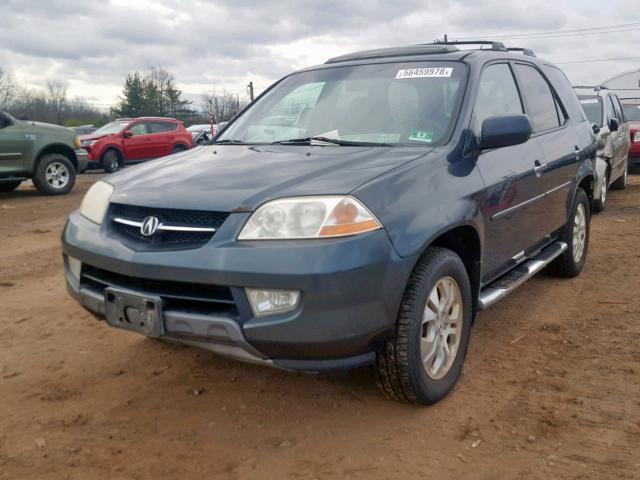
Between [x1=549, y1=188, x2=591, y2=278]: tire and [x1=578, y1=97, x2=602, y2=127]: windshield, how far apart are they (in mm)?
3872

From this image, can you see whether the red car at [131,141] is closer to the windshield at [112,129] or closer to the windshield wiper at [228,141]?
the windshield at [112,129]

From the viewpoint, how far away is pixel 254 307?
95.9 inches

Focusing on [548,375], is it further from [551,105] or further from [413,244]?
[551,105]

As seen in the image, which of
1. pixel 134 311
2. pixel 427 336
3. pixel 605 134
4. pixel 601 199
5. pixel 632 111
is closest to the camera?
pixel 134 311

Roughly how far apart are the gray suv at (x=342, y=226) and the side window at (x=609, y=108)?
5.71 meters

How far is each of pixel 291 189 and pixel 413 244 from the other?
22.5 inches

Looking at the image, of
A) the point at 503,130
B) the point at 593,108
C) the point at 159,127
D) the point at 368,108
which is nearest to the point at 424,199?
the point at 503,130

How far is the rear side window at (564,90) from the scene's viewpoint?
488 cm

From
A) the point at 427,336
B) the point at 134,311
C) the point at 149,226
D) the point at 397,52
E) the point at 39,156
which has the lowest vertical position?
the point at 427,336

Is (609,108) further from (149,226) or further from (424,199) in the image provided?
(149,226)

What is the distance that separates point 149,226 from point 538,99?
3084 millimetres

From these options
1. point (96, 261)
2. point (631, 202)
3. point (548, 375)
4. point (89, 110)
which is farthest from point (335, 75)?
point (89, 110)

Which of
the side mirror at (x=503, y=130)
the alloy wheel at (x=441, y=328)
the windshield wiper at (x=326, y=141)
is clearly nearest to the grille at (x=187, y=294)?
the alloy wheel at (x=441, y=328)

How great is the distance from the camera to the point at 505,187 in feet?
11.5
